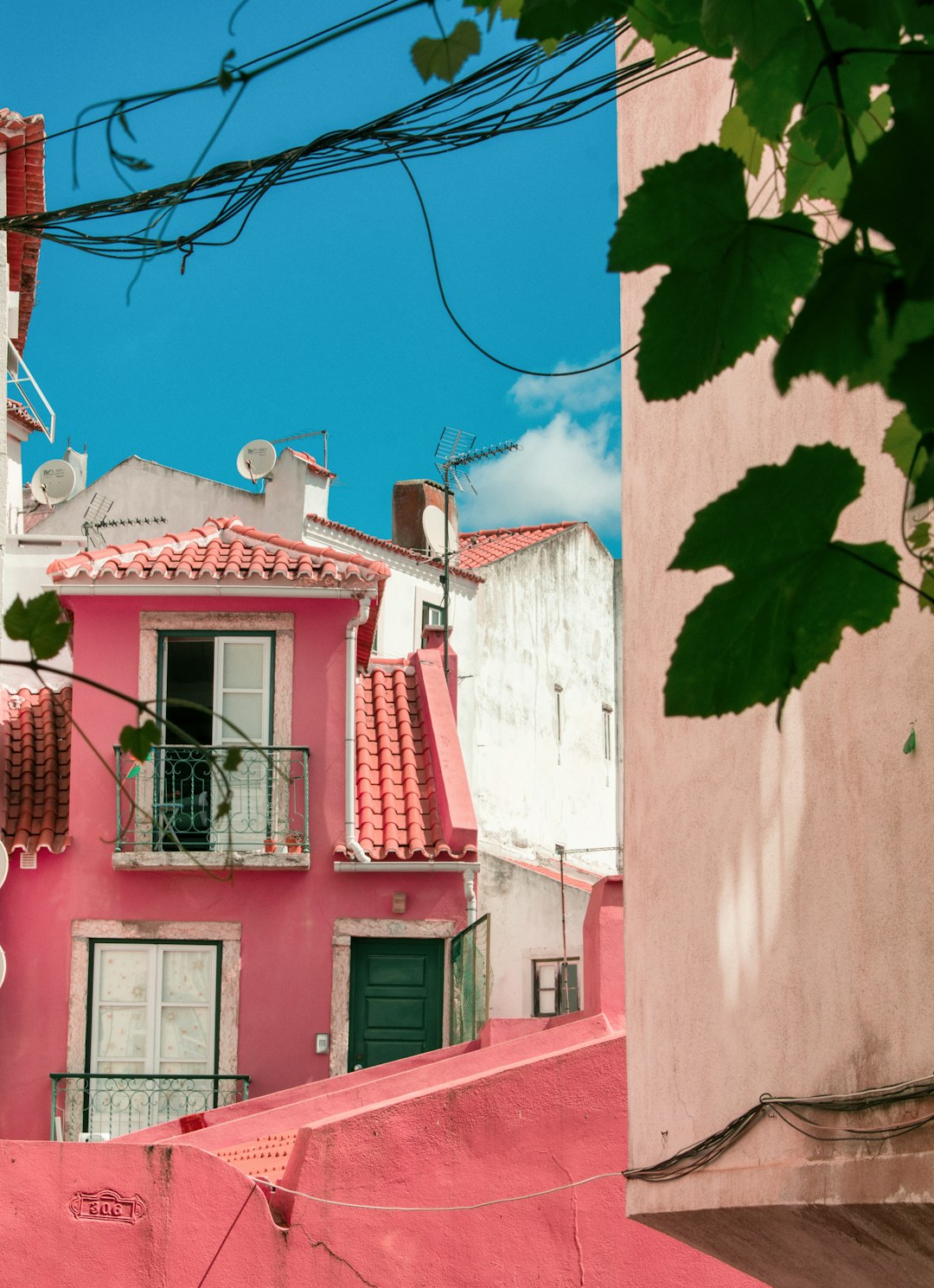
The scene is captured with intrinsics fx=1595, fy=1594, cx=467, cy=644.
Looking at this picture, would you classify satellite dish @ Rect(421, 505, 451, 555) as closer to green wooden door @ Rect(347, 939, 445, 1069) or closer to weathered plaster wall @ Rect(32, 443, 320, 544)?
weathered plaster wall @ Rect(32, 443, 320, 544)

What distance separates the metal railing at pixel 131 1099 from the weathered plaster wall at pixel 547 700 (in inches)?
575

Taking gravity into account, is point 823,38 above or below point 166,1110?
above

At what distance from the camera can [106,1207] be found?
382 inches

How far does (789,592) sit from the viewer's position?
1.61 meters

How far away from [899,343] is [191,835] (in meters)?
14.8

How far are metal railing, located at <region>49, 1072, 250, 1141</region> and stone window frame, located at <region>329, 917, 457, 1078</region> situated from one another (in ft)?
3.34

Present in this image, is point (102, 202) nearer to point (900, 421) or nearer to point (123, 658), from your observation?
point (900, 421)

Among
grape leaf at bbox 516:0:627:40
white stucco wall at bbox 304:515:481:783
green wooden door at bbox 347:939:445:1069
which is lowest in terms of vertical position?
green wooden door at bbox 347:939:445:1069

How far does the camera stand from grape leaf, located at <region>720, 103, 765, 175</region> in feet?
6.69

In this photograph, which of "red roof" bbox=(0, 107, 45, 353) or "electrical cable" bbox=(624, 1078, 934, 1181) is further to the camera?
"red roof" bbox=(0, 107, 45, 353)

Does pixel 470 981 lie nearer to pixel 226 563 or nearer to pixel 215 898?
pixel 215 898

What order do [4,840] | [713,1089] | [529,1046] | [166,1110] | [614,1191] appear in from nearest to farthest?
[713,1089] → [614,1191] → [529,1046] → [166,1110] → [4,840]

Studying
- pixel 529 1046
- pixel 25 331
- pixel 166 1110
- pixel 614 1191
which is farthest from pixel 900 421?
pixel 25 331

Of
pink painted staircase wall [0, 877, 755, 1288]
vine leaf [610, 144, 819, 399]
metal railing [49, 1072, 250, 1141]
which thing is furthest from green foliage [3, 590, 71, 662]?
metal railing [49, 1072, 250, 1141]
